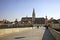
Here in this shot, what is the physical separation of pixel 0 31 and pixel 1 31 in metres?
0.91

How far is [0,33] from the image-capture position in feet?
94.9

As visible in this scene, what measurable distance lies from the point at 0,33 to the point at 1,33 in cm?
79

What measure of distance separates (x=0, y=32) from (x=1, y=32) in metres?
0.82

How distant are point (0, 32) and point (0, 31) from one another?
36 centimetres

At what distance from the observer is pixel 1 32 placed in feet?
97.5

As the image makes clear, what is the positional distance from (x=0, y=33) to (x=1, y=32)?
31.2 inches

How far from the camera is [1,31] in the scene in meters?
29.5

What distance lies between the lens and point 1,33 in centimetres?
2970

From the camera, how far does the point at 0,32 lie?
28.9 meters

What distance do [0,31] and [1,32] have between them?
114cm

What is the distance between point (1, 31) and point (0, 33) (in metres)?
0.67
